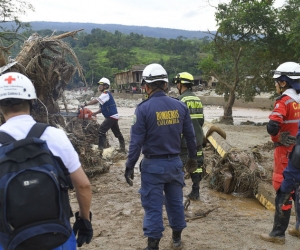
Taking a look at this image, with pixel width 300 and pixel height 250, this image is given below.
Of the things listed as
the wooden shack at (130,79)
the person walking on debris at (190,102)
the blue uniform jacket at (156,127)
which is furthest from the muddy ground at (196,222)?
the wooden shack at (130,79)

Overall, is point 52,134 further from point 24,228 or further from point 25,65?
point 25,65

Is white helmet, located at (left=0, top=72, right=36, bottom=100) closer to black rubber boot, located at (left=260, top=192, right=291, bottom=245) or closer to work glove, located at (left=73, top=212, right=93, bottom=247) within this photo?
work glove, located at (left=73, top=212, right=93, bottom=247)

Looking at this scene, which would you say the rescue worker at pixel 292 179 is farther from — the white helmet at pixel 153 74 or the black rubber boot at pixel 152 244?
the white helmet at pixel 153 74

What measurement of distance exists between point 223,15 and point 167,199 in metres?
14.7

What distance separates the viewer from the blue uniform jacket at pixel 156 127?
11.9 feet

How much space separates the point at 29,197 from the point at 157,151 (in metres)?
1.88

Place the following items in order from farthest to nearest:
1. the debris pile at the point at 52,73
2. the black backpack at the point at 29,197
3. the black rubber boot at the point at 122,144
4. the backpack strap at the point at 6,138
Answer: the black rubber boot at the point at 122,144
the debris pile at the point at 52,73
the backpack strap at the point at 6,138
the black backpack at the point at 29,197

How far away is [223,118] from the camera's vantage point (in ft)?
61.9

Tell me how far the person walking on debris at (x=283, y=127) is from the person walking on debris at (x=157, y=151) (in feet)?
3.27

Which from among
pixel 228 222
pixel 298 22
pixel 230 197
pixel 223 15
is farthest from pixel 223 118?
pixel 228 222

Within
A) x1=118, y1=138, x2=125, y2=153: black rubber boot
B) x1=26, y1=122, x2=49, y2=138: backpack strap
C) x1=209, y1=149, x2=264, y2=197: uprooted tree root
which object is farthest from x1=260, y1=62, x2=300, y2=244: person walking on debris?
x1=118, y1=138, x2=125, y2=153: black rubber boot

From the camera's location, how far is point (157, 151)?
3.65 m

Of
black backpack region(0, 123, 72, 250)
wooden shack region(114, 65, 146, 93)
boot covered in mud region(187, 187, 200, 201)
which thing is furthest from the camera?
wooden shack region(114, 65, 146, 93)

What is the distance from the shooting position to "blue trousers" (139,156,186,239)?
3596 mm
